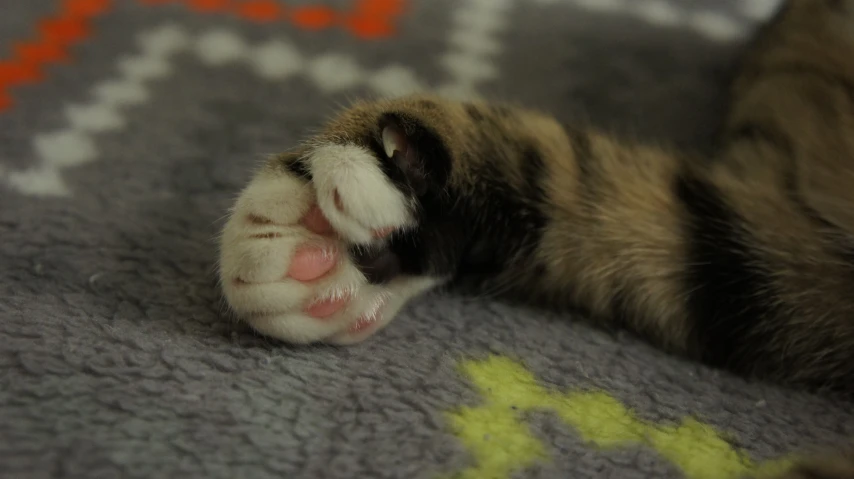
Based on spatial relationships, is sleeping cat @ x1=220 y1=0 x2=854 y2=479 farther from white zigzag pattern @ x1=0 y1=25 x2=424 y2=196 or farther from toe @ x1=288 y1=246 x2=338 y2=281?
white zigzag pattern @ x1=0 y1=25 x2=424 y2=196

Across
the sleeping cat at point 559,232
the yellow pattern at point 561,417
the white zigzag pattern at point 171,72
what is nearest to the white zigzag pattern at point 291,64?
the white zigzag pattern at point 171,72

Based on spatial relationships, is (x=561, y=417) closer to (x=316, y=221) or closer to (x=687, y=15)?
(x=316, y=221)

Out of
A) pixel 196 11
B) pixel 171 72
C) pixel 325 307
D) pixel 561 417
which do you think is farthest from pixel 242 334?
pixel 196 11

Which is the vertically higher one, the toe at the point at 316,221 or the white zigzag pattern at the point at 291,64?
the white zigzag pattern at the point at 291,64

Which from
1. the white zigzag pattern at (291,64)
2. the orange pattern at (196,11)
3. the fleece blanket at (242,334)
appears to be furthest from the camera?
the orange pattern at (196,11)

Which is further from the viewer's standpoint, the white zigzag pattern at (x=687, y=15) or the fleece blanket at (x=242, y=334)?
the white zigzag pattern at (x=687, y=15)

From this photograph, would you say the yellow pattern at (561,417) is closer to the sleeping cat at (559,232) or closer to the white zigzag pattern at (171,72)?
the sleeping cat at (559,232)

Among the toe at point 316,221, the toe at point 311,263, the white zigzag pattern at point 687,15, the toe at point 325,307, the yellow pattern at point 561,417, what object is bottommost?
the yellow pattern at point 561,417

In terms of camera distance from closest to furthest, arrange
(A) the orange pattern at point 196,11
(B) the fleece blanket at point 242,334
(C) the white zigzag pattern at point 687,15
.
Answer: (B) the fleece blanket at point 242,334
(A) the orange pattern at point 196,11
(C) the white zigzag pattern at point 687,15

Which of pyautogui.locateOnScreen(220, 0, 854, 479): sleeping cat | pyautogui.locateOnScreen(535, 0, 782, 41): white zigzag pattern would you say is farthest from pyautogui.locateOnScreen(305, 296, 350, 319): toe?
pyautogui.locateOnScreen(535, 0, 782, 41): white zigzag pattern
